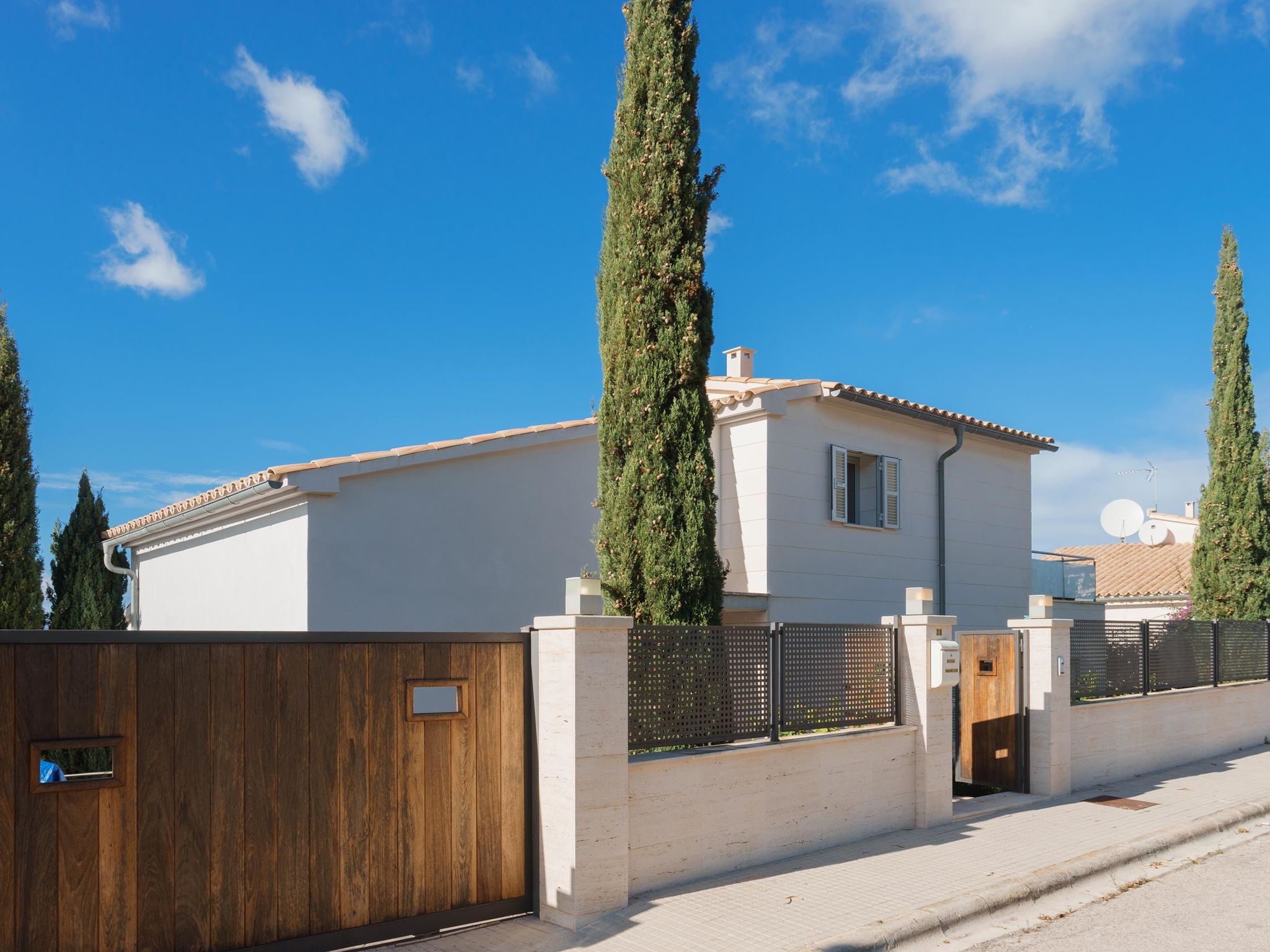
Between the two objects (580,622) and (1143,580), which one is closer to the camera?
(580,622)

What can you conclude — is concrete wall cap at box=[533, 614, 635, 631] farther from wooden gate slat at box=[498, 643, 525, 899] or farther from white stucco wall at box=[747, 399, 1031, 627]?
white stucco wall at box=[747, 399, 1031, 627]

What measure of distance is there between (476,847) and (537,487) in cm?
698

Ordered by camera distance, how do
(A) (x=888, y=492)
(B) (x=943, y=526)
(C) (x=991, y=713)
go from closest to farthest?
(C) (x=991, y=713), (A) (x=888, y=492), (B) (x=943, y=526)

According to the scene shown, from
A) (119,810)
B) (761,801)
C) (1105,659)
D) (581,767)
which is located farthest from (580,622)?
(1105,659)

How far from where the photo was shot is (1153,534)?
29.2 meters

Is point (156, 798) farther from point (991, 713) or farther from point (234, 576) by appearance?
point (991, 713)

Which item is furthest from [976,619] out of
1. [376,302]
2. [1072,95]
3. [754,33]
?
[376,302]

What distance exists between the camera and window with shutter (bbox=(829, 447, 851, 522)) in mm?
14562

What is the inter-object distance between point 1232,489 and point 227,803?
693 inches

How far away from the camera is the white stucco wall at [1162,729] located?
11102 mm

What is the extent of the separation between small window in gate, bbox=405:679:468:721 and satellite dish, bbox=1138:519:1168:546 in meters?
28.0

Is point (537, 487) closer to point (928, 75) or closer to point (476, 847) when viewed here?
point (476, 847)

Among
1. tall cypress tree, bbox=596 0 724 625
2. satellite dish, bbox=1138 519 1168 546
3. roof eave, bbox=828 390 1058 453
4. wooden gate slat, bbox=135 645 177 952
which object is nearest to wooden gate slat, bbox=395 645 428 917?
wooden gate slat, bbox=135 645 177 952

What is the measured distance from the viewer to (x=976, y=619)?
16.7 meters
